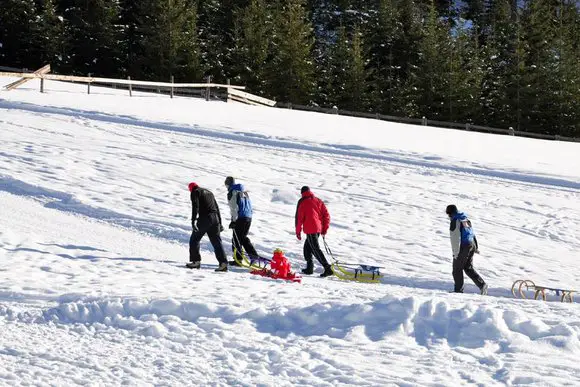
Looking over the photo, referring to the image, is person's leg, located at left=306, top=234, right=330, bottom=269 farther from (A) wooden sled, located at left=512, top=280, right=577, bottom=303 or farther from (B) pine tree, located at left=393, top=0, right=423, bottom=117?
(B) pine tree, located at left=393, top=0, right=423, bottom=117

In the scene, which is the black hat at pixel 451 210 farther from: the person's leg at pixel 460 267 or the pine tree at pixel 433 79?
the pine tree at pixel 433 79

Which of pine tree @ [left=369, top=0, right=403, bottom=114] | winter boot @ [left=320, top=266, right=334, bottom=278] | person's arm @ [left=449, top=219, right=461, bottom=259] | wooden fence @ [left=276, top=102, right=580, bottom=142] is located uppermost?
pine tree @ [left=369, top=0, right=403, bottom=114]

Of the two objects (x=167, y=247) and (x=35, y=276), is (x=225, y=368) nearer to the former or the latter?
(x=35, y=276)

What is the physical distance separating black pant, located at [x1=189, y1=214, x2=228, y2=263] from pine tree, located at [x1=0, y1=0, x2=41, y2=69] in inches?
1461

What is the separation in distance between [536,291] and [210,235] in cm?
491

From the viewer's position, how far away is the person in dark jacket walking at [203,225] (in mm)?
11633

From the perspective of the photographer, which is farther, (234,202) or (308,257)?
(234,202)

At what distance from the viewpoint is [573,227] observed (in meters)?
16.5

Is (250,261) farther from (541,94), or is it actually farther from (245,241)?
(541,94)

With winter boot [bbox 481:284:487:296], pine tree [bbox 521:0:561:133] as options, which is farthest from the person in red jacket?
pine tree [bbox 521:0:561:133]

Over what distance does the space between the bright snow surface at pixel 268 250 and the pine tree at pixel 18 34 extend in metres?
17.3

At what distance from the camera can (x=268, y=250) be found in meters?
13.6

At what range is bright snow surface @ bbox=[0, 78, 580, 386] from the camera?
22.8ft

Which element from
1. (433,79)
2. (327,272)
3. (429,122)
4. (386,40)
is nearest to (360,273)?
(327,272)
